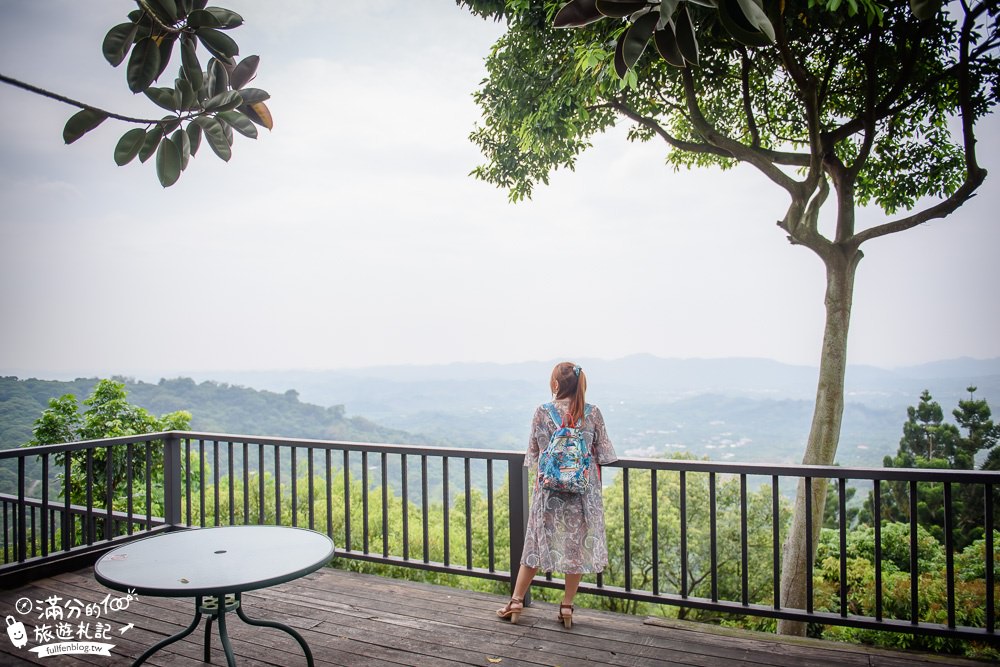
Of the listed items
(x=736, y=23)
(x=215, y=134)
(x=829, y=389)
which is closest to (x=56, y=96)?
(x=215, y=134)

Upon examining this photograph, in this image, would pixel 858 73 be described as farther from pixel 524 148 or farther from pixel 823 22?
pixel 524 148

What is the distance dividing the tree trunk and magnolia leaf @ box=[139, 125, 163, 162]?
20.2 ft

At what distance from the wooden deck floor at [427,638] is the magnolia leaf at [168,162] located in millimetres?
2343

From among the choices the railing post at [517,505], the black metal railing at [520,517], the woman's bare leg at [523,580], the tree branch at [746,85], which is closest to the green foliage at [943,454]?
the black metal railing at [520,517]

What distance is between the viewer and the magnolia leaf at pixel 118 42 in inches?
41.3

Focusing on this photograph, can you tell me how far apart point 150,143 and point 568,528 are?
2.53 meters

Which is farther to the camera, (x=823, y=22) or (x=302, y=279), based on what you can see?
(x=302, y=279)

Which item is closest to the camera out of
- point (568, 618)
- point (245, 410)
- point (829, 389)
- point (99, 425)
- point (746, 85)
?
point (568, 618)

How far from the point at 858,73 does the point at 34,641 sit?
8194 mm

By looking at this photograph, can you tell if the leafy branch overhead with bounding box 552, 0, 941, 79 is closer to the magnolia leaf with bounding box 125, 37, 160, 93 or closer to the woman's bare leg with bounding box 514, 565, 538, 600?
the magnolia leaf with bounding box 125, 37, 160, 93

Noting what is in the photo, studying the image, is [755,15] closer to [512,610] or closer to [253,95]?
[253,95]

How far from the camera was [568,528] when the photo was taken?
2.95 meters

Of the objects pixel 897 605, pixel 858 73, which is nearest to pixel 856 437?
pixel 897 605

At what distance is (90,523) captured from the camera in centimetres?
402
